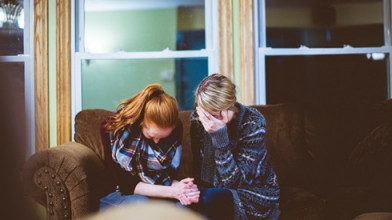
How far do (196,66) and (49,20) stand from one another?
115 centimetres

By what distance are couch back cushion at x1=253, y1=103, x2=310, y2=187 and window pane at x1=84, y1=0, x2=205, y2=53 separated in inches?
34.9

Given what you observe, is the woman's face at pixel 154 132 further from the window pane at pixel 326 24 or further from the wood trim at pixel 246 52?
the window pane at pixel 326 24

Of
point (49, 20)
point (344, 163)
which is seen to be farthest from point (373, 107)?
point (49, 20)

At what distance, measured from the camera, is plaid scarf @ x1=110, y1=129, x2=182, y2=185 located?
2.05 metres

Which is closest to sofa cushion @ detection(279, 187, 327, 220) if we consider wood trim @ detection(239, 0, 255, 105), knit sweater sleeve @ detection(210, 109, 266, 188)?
knit sweater sleeve @ detection(210, 109, 266, 188)

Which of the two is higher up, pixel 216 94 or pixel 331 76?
pixel 331 76

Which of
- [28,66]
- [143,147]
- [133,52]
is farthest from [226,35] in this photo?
[28,66]

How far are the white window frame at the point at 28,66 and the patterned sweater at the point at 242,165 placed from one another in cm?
159

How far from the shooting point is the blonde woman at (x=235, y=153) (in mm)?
2072

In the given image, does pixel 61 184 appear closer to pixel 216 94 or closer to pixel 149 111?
pixel 149 111

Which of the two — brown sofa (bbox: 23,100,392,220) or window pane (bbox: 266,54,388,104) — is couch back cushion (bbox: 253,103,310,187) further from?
window pane (bbox: 266,54,388,104)

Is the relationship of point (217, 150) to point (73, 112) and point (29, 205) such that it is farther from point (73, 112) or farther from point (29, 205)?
point (29, 205)

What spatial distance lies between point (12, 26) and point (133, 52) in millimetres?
953

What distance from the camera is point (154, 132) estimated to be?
82.1 inches
